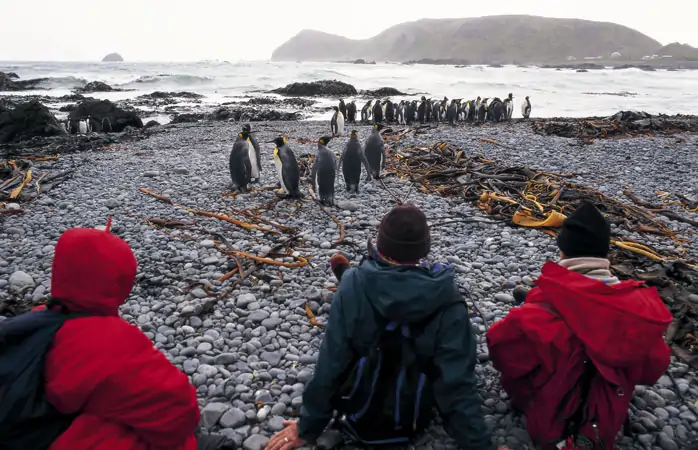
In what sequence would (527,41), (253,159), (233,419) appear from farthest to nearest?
1. (527,41)
2. (253,159)
3. (233,419)

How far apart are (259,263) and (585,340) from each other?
119 inches

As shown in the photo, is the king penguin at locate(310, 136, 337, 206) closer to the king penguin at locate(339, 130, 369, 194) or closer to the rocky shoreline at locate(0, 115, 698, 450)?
the rocky shoreline at locate(0, 115, 698, 450)

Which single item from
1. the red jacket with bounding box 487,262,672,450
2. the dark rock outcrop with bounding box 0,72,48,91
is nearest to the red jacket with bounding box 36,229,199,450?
the red jacket with bounding box 487,262,672,450

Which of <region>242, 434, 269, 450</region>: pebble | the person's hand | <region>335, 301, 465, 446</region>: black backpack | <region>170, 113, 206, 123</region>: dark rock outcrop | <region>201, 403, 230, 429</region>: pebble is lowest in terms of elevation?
<region>242, 434, 269, 450</region>: pebble

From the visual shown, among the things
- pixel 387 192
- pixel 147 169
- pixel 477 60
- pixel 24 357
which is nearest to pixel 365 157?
pixel 387 192

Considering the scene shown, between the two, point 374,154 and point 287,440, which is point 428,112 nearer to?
point 374,154

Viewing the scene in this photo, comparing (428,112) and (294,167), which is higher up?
Result: (428,112)

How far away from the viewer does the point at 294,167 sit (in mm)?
6258

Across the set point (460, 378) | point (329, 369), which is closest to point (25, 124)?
point (329, 369)

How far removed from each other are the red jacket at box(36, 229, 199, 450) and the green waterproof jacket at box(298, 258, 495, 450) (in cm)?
62

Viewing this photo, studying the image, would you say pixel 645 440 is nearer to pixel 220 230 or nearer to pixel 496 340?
pixel 496 340

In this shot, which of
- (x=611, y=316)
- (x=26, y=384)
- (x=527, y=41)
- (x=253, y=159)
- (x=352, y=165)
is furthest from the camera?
(x=527, y=41)

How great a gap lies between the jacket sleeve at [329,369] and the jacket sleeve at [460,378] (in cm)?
39

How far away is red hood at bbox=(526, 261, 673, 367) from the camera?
1673 mm
